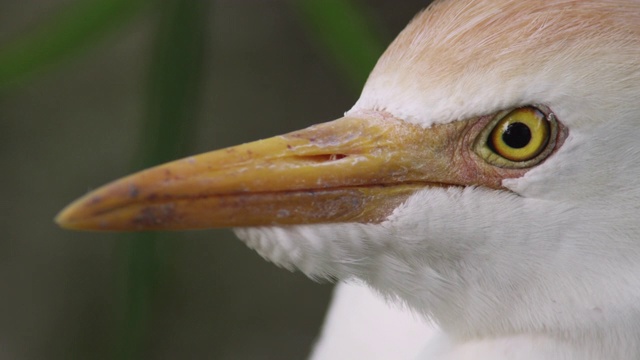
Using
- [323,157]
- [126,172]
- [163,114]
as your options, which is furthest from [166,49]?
[126,172]

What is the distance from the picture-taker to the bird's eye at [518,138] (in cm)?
100

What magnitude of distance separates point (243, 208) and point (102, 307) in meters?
1.99

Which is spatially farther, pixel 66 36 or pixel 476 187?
pixel 66 36

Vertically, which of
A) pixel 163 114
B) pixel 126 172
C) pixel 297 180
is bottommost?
pixel 297 180

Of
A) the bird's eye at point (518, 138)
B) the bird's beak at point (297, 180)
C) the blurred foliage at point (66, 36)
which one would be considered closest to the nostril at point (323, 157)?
the bird's beak at point (297, 180)

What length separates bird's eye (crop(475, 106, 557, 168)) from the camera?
100 centimetres

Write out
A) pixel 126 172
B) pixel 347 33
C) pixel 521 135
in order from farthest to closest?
pixel 126 172 < pixel 347 33 < pixel 521 135

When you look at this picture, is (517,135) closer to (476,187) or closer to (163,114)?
(476,187)

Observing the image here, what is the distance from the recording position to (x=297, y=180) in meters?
1.07

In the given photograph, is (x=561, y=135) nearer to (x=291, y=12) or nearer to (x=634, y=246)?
(x=634, y=246)

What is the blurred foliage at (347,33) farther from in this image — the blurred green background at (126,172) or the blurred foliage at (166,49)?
the blurred green background at (126,172)

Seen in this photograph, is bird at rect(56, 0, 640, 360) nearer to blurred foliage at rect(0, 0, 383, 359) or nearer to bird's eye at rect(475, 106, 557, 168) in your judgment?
bird's eye at rect(475, 106, 557, 168)

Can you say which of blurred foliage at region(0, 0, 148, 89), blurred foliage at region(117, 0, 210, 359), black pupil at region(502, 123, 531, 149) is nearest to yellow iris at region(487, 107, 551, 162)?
black pupil at region(502, 123, 531, 149)

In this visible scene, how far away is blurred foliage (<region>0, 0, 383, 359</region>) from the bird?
0.57 metres
